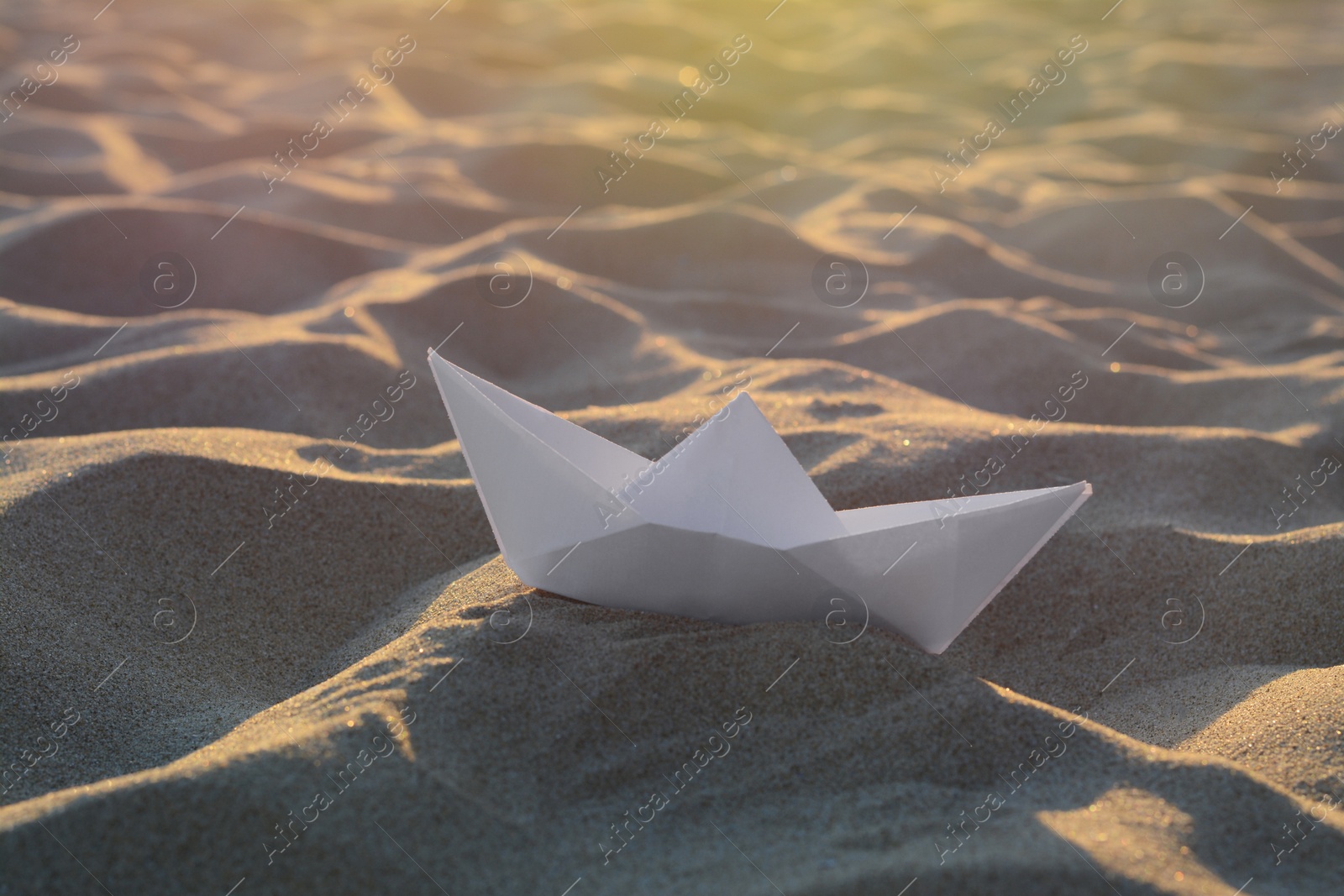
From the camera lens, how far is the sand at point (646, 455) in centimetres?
103

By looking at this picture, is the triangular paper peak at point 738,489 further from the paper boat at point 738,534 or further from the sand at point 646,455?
the sand at point 646,455

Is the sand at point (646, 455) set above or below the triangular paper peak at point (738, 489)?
below

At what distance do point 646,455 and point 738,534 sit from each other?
0.80 meters

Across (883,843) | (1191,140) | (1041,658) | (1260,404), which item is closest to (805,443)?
(1041,658)

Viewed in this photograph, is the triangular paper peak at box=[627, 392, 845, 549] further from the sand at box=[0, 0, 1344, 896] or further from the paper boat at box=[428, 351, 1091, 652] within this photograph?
the sand at box=[0, 0, 1344, 896]

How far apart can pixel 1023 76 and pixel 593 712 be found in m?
7.43

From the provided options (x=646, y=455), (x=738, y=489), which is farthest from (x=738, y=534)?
(x=646, y=455)

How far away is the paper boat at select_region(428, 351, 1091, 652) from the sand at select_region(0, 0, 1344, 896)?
0.06 meters

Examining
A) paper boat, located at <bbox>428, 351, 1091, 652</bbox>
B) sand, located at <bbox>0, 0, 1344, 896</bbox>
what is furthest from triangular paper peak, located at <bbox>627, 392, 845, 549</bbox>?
sand, located at <bbox>0, 0, 1344, 896</bbox>

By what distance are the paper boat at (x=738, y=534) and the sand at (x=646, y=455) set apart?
0.06 metres

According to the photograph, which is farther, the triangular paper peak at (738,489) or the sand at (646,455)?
the triangular paper peak at (738,489)

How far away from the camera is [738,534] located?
124cm

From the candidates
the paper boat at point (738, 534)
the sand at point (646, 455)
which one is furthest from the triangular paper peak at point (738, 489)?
the sand at point (646, 455)

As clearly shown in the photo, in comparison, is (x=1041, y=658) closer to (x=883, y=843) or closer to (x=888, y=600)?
(x=888, y=600)
